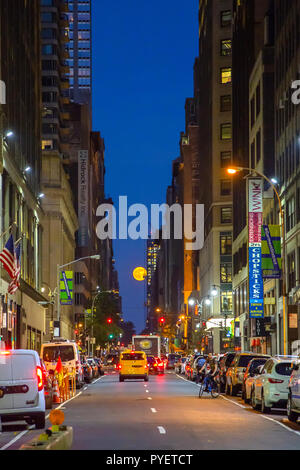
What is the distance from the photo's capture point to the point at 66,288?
86438 millimetres

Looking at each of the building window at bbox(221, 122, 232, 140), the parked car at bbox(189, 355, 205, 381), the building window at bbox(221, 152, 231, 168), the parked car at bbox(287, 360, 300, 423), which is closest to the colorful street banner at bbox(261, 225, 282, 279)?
the parked car at bbox(189, 355, 205, 381)

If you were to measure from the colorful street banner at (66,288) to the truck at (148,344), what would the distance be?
27.3ft

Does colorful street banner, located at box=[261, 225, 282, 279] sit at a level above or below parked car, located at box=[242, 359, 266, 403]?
above

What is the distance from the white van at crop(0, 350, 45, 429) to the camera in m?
24.8

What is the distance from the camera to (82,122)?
604 feet

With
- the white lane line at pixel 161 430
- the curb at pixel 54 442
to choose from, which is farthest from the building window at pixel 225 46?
the curb at pixel 54 442

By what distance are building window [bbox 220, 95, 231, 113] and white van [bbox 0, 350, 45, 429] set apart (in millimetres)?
111378

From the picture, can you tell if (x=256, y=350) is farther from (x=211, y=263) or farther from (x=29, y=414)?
(x=29, y=414)

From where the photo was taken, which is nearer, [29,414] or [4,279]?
[29,414]

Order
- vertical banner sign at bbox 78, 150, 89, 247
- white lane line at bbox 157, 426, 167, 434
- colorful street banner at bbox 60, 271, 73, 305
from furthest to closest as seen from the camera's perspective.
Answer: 1. vertical banner sign at bbox 78, 150, 89, 247
2. colorful street banner at bbox 60, 271, 73, 305
3. white lane line at bbox 157, 426, 167, 434

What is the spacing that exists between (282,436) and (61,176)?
9181cm

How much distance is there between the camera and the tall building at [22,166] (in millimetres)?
63463

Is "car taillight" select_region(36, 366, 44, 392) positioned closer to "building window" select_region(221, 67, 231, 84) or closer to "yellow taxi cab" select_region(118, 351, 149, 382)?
"yellow taxi cab" select_region(118, 351, 149, 382)

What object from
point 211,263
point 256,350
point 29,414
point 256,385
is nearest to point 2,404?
point 29,414
